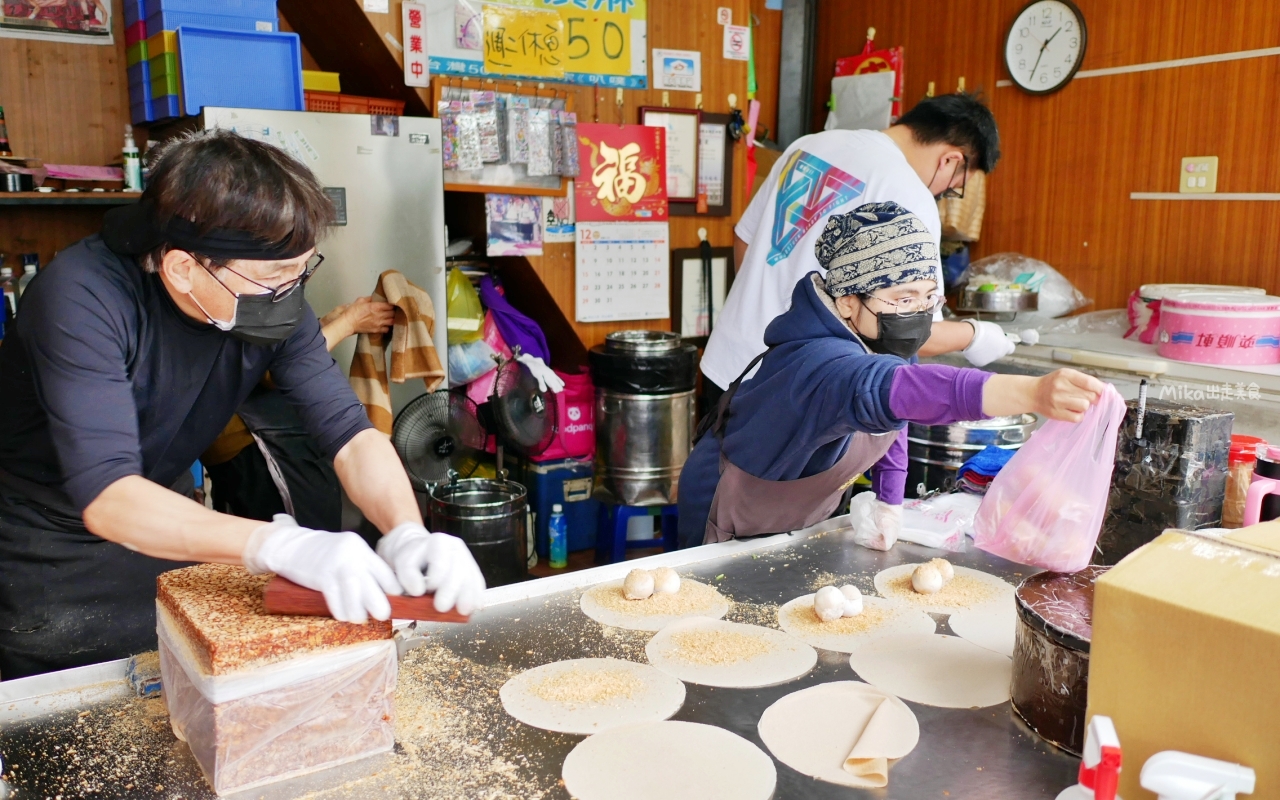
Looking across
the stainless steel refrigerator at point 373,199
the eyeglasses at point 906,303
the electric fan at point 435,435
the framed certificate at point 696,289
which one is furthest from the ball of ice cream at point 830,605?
the framed certificate at point 696,289

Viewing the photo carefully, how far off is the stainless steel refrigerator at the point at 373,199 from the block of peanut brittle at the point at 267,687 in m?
2.55

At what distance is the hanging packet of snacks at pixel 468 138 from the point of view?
416 cm

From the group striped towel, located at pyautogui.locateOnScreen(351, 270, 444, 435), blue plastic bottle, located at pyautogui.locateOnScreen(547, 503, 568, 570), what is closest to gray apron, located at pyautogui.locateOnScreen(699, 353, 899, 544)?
striped towel, located at pyautogui.locateOnScreen(351, 270, 444, 435)

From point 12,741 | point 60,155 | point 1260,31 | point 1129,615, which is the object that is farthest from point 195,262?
point 1260,31

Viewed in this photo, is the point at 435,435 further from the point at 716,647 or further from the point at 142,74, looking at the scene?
the point at 716,647

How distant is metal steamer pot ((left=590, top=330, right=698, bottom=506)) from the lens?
4.43m

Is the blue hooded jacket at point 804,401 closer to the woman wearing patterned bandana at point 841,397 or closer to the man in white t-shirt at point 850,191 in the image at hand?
the woman wearing patterned bandana at point 841,397

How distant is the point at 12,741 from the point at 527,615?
773 millimetres

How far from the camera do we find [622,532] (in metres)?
4.50

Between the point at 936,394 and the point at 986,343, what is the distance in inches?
44.2

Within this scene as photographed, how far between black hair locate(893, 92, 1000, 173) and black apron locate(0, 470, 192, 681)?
7.85 feet

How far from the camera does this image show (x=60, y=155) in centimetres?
422

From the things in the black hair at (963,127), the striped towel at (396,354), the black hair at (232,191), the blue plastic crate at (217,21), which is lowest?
the striped towel at (396,354)

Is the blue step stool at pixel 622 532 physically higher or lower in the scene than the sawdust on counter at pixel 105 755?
lower
